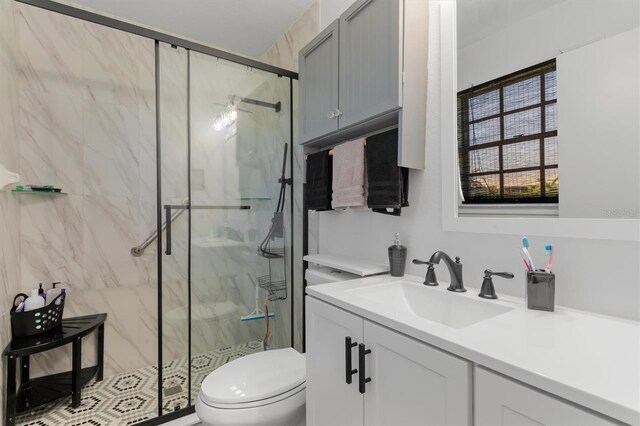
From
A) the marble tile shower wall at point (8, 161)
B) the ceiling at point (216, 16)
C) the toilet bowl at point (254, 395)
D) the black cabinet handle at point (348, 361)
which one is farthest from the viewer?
the ceiling at point (216, 16)

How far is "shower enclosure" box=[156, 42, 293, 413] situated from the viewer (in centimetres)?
172

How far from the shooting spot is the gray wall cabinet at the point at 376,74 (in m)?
1.21

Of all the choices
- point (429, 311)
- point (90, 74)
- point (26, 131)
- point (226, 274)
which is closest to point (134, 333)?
point (226, 274)

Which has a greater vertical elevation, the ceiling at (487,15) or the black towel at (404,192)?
the ceiling at (487,15)

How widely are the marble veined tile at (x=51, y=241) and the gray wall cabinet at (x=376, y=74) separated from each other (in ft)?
5.79

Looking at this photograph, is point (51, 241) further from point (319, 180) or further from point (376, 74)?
point (376, 74)

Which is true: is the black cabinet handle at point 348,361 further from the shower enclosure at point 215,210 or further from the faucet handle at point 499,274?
the shower enclosure at point 215,210

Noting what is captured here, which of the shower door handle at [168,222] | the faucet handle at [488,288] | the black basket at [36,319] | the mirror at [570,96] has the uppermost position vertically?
the mirror at [570,96]


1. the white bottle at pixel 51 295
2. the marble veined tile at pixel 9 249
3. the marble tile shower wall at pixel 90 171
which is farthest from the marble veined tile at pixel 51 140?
the white bottle at pixel 51 295

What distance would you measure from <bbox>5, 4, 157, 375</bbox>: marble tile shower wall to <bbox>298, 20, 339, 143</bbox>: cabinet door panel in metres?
1.28

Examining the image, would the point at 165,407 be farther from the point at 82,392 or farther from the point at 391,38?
the point at 391,38

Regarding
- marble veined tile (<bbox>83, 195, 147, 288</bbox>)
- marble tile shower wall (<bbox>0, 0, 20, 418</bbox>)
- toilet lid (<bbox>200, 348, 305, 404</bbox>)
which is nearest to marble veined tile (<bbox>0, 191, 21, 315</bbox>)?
marble tile shower wall (<bbox>0, 0, 20, 418</bbox>)

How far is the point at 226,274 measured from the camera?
73.5 inches

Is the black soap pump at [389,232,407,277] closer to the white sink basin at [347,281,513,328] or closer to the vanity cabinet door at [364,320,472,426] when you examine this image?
the white sink basin at [347,281,513,328]
